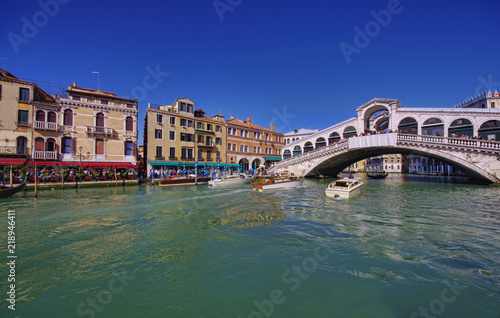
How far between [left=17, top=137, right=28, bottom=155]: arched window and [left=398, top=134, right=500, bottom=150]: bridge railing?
38.2 m

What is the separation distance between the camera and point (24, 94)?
72.2 feet

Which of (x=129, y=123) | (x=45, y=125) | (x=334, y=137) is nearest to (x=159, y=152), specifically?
(x=129, y=123)

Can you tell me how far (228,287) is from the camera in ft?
14.3

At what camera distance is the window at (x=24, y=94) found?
21.8 meters

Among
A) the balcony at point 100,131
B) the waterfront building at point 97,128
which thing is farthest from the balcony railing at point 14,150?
the balcony at point 100,131

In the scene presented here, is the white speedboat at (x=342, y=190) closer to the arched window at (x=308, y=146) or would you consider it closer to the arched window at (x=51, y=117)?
the arched window at (x=308, y=146)

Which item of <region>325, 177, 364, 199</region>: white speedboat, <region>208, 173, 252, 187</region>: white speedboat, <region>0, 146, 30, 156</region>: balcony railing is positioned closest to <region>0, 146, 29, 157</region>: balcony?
<region>0, 146, 30, 156</region>: balcony railing

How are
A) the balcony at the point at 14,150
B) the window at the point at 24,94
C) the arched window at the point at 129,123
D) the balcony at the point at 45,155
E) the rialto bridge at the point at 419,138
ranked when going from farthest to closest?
the arched window at the point at 129,123 → the balcony at the point at 45,155 → the window at the point at 24,94 → the balcony at the point at 14,150 → the rialto bridge at the point at 419,138

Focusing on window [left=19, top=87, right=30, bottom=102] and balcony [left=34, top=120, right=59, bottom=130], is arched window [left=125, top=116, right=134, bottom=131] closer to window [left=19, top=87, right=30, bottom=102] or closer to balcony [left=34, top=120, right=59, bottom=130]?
balcony [left=34, top=120, right=59, bottom=130]

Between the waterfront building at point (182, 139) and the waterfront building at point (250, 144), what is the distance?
6.16 ft

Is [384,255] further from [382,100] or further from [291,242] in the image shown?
[382,100]

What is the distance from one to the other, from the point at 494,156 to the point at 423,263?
22.7 meters

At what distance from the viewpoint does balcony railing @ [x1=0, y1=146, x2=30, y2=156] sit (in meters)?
20.8

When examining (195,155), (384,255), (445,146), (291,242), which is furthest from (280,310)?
(195,155)
